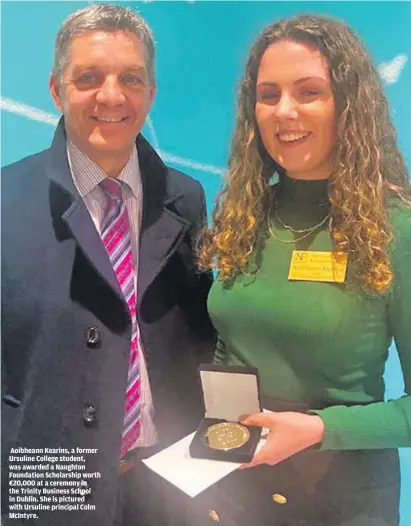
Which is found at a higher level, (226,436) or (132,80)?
(132,80)

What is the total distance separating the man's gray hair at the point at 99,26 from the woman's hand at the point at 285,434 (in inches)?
24.2

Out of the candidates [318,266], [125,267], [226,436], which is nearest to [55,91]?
[125,267]

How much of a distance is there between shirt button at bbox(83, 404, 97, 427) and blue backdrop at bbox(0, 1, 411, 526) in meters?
0.46

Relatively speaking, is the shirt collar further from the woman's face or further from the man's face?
the woman's face

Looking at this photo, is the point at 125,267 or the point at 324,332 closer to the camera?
the point at 324,332

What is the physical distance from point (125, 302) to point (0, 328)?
229 millimetres

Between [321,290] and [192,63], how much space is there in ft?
1.50

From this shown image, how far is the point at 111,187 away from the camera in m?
1.00

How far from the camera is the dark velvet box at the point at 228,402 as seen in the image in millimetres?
893

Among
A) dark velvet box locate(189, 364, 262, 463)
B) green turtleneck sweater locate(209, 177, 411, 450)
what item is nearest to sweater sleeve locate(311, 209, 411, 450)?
green turtleneck sweater locate(209, 177, 411, 450)

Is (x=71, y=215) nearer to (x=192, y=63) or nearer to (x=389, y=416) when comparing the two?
(x=192, y=63)

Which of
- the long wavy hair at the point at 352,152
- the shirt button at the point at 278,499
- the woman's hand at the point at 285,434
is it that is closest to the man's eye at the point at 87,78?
the long wavy hair at the point at 352,152

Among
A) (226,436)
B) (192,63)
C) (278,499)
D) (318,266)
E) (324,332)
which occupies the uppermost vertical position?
(192,63)

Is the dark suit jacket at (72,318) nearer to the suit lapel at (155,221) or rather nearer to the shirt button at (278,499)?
the suit lapel at (155,221)
